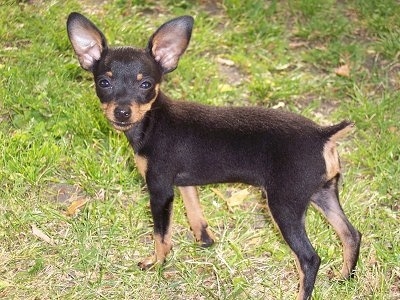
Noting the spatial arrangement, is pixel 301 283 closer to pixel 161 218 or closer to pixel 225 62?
pixel 161 218

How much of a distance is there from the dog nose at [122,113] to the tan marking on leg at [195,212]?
87 centimetres

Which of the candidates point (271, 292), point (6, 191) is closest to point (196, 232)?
point (271, 292)

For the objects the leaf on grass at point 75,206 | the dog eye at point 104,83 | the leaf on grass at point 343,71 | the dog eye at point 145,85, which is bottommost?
the leaf on grass at point 343,71

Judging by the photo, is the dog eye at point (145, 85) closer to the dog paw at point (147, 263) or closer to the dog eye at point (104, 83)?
the dog eye at point (104, 83)

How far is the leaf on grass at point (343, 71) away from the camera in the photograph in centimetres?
673

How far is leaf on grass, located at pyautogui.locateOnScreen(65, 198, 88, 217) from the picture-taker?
5.16m

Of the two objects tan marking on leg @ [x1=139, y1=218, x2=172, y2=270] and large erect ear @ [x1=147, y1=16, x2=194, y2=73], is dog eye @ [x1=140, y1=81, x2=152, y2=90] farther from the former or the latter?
tan marking on leg @ [x1=139, y1=218, x2=172, y2=270]

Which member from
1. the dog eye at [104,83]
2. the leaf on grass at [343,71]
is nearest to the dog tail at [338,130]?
the dog eye at [104,83]

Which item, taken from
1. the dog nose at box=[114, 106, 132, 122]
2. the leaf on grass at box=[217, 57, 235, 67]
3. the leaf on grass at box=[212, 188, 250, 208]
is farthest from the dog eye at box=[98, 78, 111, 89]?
the leaf on grass at box=[217, 57, 235, 67]

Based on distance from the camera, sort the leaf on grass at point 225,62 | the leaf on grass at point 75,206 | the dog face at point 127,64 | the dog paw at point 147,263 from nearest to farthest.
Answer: the dog face at point 127,64, the dog paw at point 147,263, the leaf on grass at point 75,206, the leaf on grass at point 225,62

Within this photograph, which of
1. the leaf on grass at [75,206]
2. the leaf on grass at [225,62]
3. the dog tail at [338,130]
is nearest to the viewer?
the dog tail at [338,130]

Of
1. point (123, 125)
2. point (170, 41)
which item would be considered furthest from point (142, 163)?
point (170, 41)

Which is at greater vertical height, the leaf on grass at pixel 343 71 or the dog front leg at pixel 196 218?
the dog front leg at pixel 196 218

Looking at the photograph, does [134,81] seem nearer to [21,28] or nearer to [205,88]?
[205,88]
